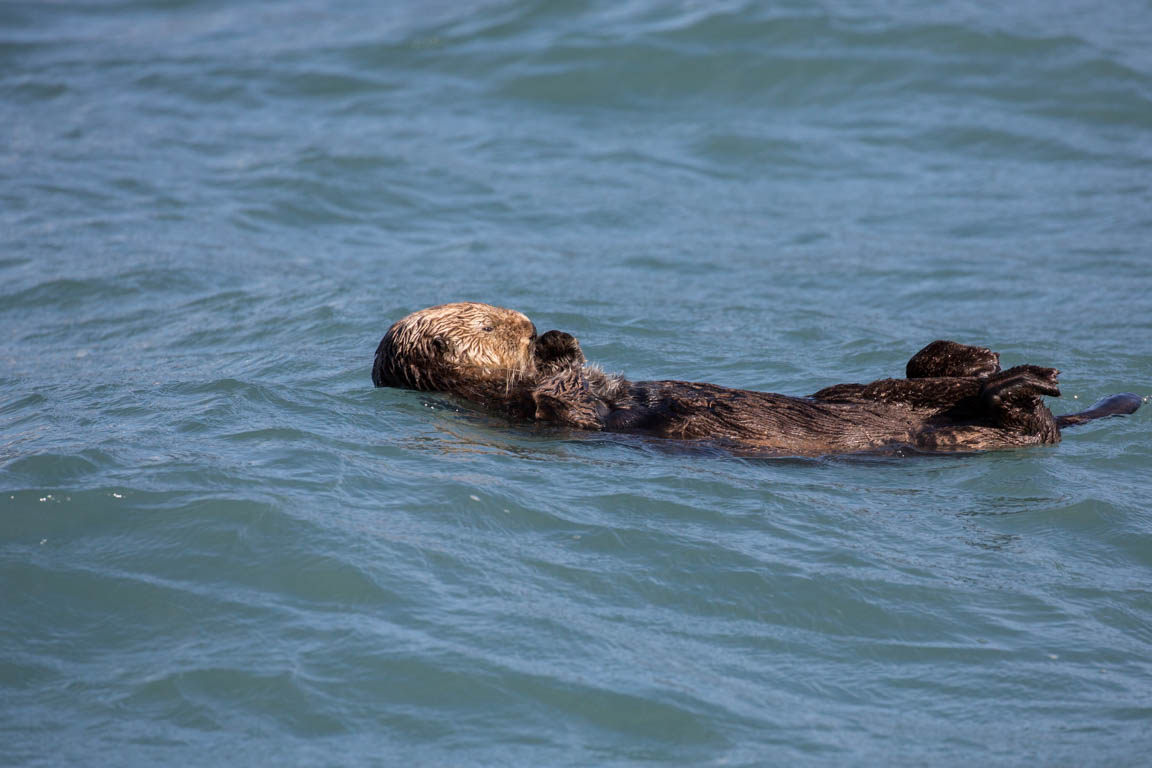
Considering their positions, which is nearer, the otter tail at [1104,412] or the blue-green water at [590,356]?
the blue-green water at [590,356]

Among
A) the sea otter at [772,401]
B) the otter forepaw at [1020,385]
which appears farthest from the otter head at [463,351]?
the otter forepaw at [1020,385]

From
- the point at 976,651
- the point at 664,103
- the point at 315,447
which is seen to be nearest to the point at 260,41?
the point at 664,103

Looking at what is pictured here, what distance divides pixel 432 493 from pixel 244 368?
96.8 inches

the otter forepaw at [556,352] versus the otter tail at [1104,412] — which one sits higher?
the otter forepaw at [556,352]

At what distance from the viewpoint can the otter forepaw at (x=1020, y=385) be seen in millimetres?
4793

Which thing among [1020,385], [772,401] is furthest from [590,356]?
[1020,385]

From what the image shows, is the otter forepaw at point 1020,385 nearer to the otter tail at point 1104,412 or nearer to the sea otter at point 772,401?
the sea otter at point 772,401

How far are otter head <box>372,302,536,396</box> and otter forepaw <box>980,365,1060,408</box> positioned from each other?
2118mm

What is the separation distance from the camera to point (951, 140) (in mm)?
11680

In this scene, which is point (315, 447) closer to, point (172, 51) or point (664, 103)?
point (664, 103)

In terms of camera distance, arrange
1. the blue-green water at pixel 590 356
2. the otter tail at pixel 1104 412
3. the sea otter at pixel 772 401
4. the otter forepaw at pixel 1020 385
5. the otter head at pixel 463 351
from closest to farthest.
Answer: the blue-green water at pixel 590 356
the otter forepaw at pixel 1020 385
the sea otter at pixel 772 401
the otter tail at pixel 1104 412
the otter head at pixel 463 351

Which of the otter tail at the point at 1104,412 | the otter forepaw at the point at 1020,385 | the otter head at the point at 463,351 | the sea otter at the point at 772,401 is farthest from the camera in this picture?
the otter head at the point at 463,351

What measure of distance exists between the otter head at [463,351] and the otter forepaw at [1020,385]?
2.12 meters

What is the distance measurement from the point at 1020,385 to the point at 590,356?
2.88 meters
